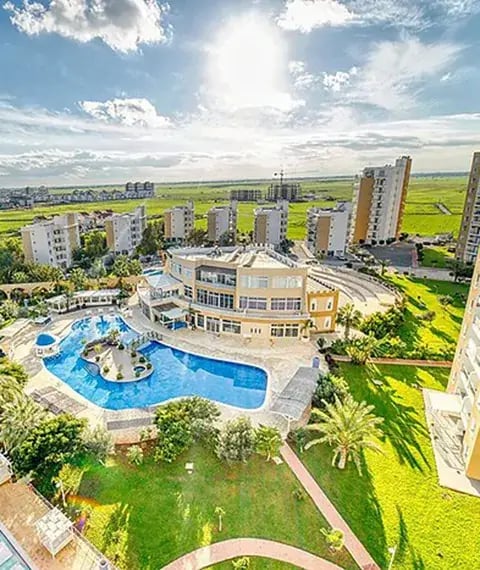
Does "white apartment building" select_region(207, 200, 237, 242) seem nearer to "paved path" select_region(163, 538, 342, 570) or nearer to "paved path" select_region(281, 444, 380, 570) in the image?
"paved path" select_region(281, 444, 380, 570)

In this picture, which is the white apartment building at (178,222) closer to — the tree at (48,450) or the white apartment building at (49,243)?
the white apartment building at (49,243)

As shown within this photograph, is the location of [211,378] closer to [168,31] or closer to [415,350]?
[415,350]

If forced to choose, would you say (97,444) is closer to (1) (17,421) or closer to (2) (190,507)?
(1) (17,421)

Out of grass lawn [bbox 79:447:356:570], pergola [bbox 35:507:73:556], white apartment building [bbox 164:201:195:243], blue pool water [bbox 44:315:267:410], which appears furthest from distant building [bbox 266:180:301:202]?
pergola [bbox 35:507:73:556]

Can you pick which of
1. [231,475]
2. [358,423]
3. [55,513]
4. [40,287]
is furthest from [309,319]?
[40,287]

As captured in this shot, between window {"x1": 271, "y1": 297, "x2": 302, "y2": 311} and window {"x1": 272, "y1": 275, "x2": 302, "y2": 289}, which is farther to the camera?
window {"x1": 271, "y1": 297, "x2": 302, "y2": 311}

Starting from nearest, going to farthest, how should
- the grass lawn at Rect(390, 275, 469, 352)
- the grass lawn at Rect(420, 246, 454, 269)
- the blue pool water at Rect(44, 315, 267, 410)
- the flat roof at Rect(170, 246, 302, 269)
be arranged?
the blue pool water at Rect(44, 315, 267, 410)
the grass lawn at Rect(390, 275, 469, 352)
the flat roof at Rect(170, 246, 302, 269)
the grass lawn at Rect(420, 246, 454, 269)
